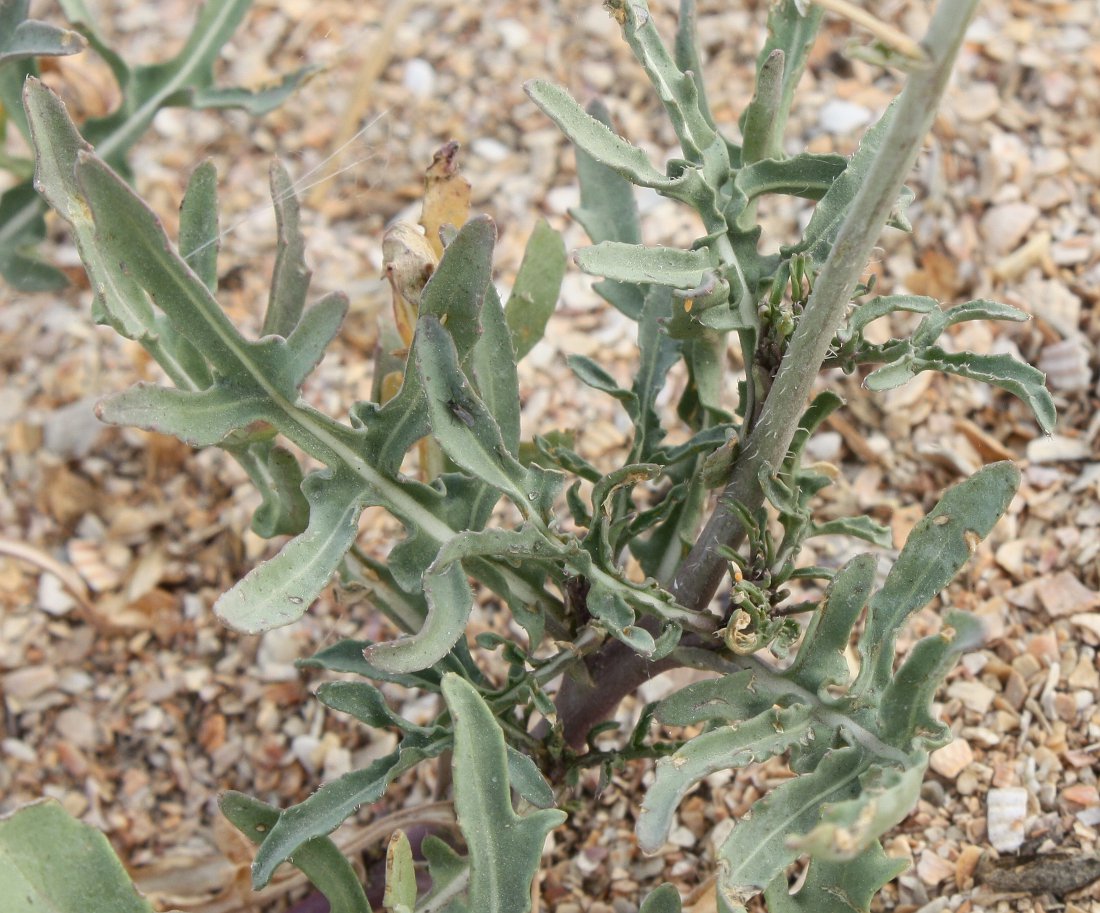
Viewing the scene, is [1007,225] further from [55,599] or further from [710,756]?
[55,599]

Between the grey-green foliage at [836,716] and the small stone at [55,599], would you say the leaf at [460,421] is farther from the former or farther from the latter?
the small stone at [55,599]

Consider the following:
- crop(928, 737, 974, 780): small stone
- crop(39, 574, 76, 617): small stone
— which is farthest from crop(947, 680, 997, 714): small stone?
crop(39, 574, 76, 617): small stone

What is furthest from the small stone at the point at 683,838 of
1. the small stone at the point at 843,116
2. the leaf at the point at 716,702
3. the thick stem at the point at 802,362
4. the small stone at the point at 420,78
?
the small stone at the point at 420,78

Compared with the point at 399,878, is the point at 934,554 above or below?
above

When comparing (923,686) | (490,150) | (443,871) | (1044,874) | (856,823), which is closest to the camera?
(856,823)

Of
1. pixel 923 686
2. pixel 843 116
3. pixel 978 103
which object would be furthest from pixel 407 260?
pixel 978 103

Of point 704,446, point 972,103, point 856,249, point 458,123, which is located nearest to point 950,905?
point 704,446

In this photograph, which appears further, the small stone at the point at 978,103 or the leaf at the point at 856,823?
the small stone at the point at 978,103
